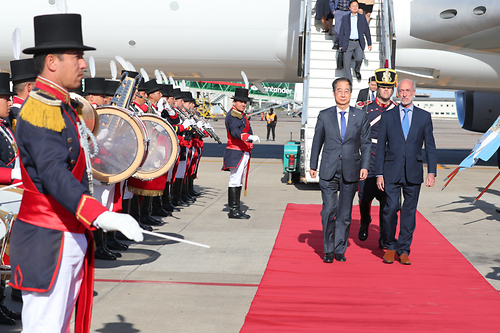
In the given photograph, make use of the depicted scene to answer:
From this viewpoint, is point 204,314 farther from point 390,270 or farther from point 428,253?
point 428,253

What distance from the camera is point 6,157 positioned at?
4.25 m

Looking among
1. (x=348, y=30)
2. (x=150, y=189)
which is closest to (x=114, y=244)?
(x=150, y=189)

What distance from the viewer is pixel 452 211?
8.81m

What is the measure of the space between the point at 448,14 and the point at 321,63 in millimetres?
3209

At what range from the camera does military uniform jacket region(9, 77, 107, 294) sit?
7.54ft

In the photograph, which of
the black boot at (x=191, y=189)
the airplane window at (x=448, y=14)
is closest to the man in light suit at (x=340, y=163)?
the black boot at (x=191, y=189)

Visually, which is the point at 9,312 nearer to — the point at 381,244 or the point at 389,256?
the point at 389,256

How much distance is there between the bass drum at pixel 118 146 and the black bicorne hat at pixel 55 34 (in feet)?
6.58

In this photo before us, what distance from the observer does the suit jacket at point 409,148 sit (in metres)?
5.67

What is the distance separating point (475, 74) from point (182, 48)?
740 cm

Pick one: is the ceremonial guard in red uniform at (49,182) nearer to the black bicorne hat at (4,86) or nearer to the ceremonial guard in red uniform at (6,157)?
the ceremonial guard in red uniform at (6,157)

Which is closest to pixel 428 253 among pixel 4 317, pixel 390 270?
pixel 390 270

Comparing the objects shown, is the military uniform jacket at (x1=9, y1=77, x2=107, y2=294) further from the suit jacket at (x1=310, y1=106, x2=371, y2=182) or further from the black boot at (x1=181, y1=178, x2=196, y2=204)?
the black boot at (x1=181, y1=178, x2=196, y2=204)

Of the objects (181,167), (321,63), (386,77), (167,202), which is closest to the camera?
(386,77)
